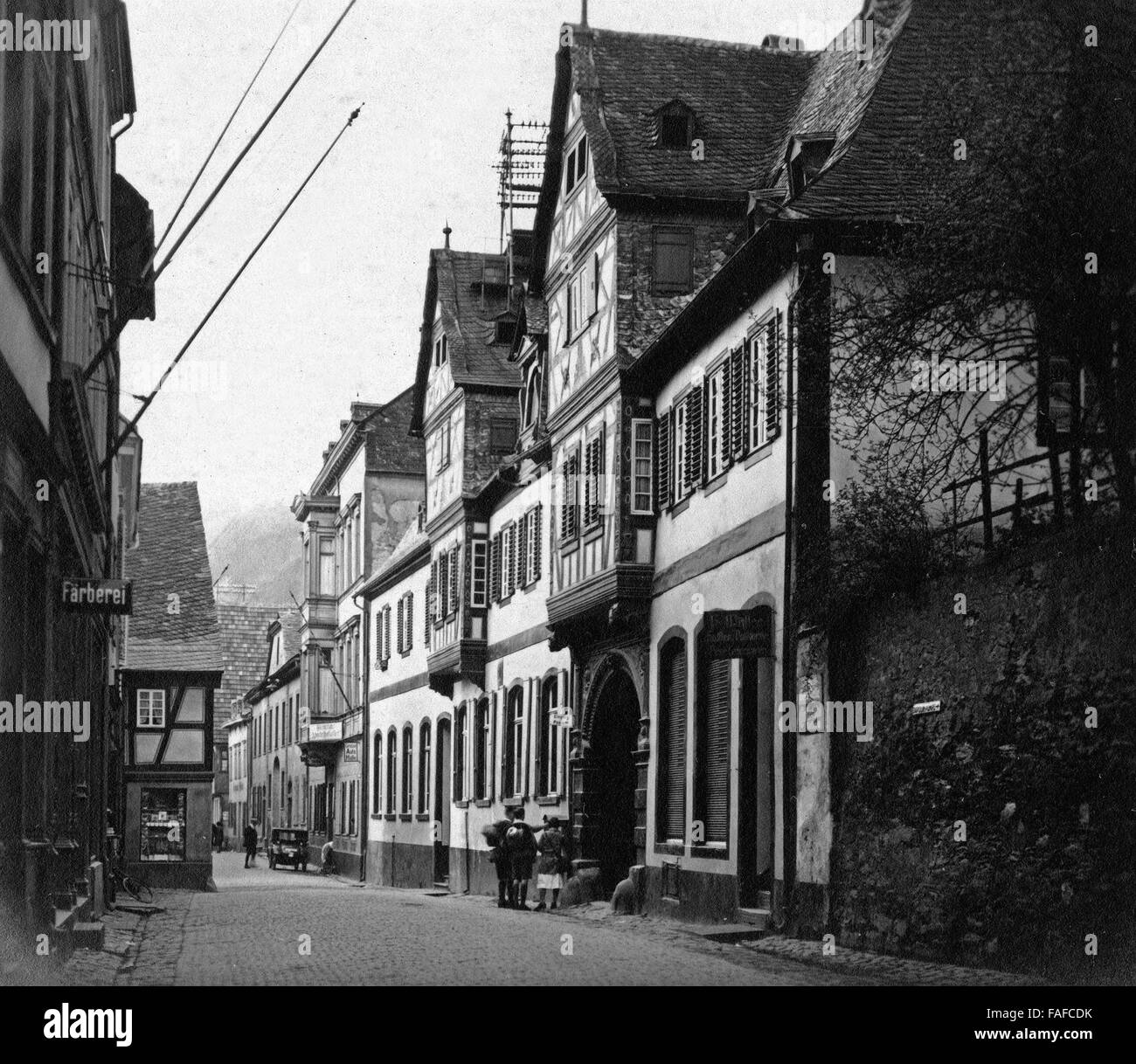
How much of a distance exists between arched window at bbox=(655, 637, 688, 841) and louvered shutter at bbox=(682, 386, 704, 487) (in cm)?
223

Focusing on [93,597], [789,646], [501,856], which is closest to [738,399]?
[789,646]

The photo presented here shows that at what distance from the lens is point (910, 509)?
19031 millimetres

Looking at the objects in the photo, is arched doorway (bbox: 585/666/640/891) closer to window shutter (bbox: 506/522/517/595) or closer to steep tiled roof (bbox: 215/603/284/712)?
window shutter (bbox: 506/522/517/595)

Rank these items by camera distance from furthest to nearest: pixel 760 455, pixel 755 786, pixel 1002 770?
pixel 755 786
pixel 760 455
pixel 1002 770

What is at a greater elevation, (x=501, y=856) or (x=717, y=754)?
(x=717, y=754)

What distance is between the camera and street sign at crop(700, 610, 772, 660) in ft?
71.8

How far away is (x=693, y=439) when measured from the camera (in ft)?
87.4

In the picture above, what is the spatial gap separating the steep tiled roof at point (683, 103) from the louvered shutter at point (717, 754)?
7.79 m

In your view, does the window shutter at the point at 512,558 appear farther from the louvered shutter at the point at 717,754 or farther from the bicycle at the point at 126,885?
the louvered shutter at the point at 717,754

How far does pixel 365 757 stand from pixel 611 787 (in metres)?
26.2

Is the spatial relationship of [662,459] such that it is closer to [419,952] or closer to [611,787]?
[611,787]

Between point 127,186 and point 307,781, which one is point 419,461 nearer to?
point 307,781

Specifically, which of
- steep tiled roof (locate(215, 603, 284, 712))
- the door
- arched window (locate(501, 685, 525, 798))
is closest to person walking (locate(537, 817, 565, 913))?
arched window (locate(501, 685, 525, 798))

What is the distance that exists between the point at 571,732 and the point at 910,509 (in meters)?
14.3
